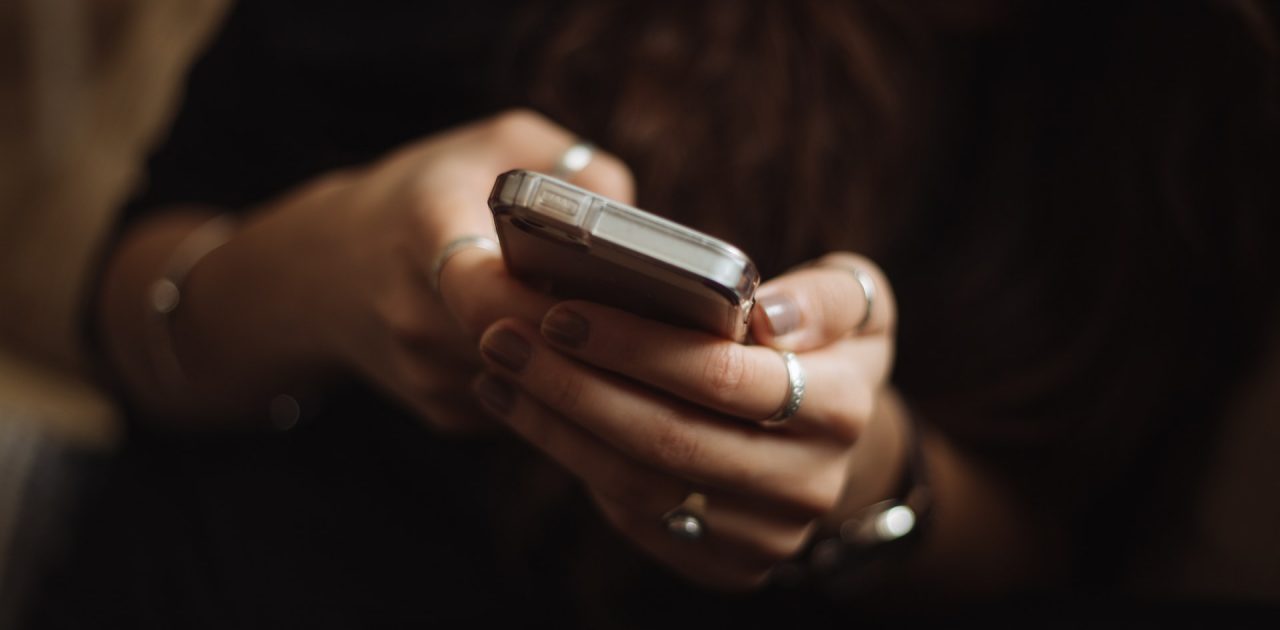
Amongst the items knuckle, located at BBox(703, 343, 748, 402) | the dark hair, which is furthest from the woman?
knuckle, located at BBox(703, 343, 748, 402)

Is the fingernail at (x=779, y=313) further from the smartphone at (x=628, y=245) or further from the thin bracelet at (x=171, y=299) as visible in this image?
the thin bracelet at (x=171, y=299)

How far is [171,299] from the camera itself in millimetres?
720

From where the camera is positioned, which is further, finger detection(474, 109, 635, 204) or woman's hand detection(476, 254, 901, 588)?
finger detection(474, 109, 635, 204)

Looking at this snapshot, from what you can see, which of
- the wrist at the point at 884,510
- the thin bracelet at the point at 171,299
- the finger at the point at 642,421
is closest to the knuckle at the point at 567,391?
the finger at the point at 642,421

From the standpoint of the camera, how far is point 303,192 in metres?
0.66

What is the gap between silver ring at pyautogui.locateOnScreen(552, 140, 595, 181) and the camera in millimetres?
503

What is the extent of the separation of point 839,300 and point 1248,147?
0.43m

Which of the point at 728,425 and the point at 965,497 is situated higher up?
the point at 965,497

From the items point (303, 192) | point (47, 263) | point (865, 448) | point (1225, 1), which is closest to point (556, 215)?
point (865, 448)

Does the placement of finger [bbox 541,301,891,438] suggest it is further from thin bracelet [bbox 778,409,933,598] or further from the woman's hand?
thin bracelet [bbox 778,409,933,598]

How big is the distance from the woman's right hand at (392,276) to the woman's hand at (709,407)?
3 cm

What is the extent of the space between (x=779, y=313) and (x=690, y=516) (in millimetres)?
127

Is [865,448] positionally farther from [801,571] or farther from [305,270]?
[305,270]

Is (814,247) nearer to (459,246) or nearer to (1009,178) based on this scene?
(1009,178)
